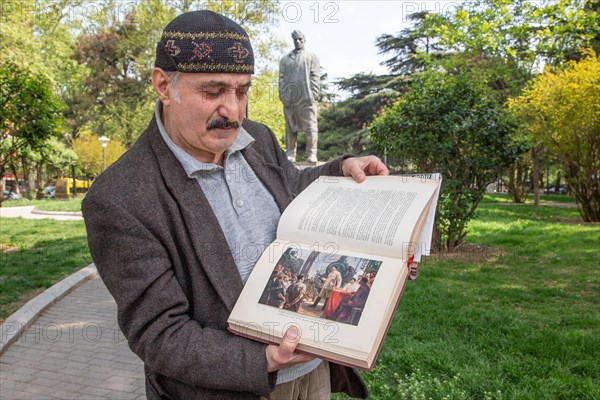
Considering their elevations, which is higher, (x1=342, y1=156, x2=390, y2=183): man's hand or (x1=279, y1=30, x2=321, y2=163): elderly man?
(x1=279, y1=30, x2=321, y2=163): elderly man

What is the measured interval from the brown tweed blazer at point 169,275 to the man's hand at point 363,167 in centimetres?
51

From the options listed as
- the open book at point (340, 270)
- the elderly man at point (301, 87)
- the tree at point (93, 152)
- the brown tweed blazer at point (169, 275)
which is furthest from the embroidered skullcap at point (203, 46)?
the tree at point (93, 152)

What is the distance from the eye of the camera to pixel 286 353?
123 cm

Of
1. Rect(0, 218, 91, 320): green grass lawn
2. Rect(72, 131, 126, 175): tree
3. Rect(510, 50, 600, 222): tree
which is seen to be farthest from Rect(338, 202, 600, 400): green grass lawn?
Rect(72, 131, 126, 175): tree

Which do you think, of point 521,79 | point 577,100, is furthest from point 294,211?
point 521,79

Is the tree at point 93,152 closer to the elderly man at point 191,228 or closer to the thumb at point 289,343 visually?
the elderly man at point 191,228

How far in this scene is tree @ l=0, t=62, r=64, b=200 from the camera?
8.13 m

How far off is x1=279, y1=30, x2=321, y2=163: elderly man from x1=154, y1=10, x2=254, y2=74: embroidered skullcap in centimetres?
961

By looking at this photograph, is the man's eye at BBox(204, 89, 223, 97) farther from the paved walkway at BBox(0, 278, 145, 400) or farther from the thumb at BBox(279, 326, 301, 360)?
the paved walkway at BBox(0, 278, 145, 400)

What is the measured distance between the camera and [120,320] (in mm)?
1312

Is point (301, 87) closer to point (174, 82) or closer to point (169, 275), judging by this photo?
point (174, 82)

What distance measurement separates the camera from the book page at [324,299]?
3.98ft

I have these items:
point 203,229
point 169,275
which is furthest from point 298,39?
point 169,275

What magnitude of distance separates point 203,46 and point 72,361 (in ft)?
13.2
